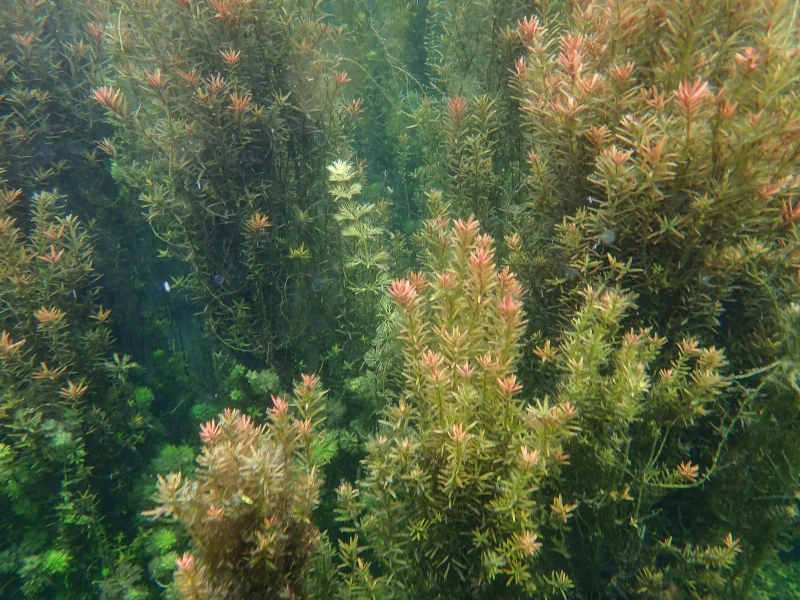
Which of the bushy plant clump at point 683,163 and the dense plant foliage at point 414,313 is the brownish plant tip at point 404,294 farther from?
the bushy plant clump at point 683,163

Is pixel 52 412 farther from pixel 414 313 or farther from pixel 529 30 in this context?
pixel 529 30

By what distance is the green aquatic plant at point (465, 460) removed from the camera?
2.72 metres

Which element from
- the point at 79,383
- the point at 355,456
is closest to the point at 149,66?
the point at 79,383

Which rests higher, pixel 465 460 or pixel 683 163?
pixel 683 163

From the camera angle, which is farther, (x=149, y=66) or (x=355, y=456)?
(x=355, y=456)

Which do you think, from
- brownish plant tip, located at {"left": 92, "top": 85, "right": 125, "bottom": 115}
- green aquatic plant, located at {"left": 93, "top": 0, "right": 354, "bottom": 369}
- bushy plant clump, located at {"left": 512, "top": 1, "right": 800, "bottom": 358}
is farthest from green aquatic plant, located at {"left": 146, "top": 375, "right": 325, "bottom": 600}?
brownish plant tip, located at {"left": 92, "top": 85, "right": 125, "bottom": 115}

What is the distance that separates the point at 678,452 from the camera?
343 cm

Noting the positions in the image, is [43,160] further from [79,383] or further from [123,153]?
[79,383]

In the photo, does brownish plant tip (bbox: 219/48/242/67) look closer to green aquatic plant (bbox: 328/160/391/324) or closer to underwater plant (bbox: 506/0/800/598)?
green aquatic plant (bbox: 328/160/391/324)

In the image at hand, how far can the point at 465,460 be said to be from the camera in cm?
273

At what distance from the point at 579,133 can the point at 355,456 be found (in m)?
4.00

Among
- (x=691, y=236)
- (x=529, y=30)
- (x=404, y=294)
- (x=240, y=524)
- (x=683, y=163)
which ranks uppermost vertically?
(x=529, y=30)

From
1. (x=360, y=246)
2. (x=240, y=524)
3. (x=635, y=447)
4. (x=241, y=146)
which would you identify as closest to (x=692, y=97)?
(x=635, y=447)

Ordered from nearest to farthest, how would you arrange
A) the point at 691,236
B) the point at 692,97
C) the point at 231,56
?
the point at 692,97 < the point at 691,236 < the point at 231,56
